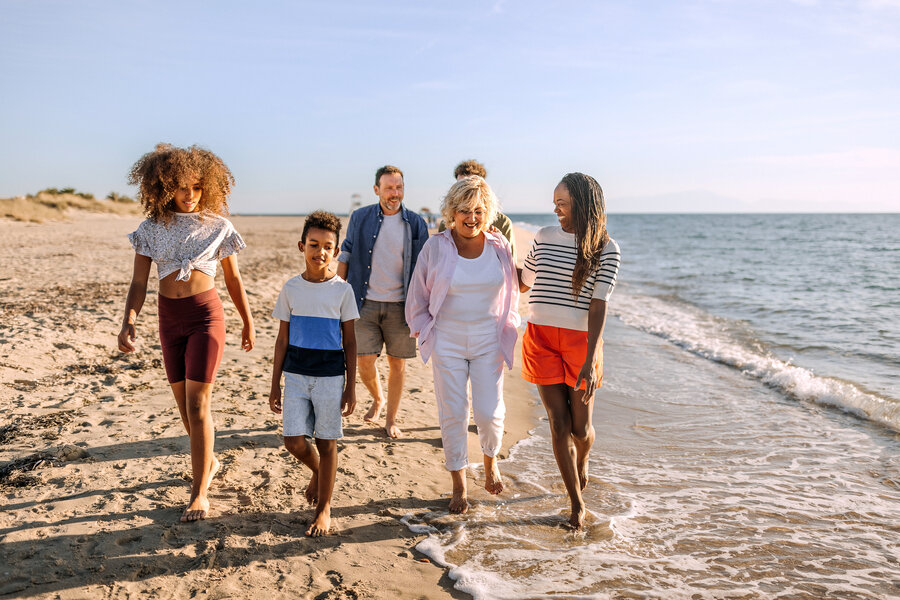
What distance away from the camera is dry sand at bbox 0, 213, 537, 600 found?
3.00 metres

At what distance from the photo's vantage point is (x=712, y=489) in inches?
177

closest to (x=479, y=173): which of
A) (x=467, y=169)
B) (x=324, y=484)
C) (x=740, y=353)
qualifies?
(x=467, y=169)

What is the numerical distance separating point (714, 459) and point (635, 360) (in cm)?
366

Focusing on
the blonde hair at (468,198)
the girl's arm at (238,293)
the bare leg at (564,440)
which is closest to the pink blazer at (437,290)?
the blonde hair at (468,198)

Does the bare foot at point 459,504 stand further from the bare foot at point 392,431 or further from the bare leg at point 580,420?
the bare foot at point 392,431

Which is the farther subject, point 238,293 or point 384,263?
point 384,263

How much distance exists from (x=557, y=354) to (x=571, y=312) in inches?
10.6

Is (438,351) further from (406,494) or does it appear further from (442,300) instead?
(406,494)

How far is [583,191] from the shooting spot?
3.65 m

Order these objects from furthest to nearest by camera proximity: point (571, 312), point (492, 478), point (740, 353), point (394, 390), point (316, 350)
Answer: point (740, 353)
point (394, 390)
point (492, 478)
point (571, 312)
point (316, 350)

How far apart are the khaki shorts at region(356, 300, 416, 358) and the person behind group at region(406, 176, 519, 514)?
112cm

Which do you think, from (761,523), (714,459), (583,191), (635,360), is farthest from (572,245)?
(635,360)

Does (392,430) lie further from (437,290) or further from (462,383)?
(437,290)

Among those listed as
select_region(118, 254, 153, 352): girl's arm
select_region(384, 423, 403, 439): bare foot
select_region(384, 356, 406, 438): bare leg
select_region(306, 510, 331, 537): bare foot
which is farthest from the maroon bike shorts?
select_region(384, 423, 403, 439): bare foot
